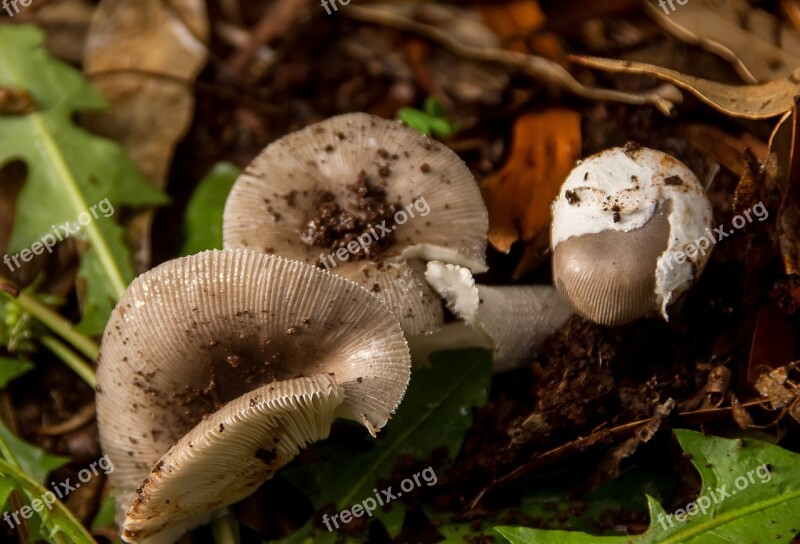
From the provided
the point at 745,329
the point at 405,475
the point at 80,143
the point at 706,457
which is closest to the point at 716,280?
the point at 745,329

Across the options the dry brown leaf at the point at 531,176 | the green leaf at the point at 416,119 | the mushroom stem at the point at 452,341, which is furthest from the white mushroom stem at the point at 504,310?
the green leaf at the point at 416,119

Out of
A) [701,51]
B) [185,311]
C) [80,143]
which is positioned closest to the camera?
[185,311]

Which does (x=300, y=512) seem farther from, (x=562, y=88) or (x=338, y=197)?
(x=562, y=88)

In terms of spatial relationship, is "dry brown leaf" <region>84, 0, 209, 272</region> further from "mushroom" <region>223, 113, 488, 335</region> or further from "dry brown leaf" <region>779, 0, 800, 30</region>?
"dry brown leaf" <region>779, 0, 800, 30</region>

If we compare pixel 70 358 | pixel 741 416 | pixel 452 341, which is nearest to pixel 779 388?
pixel 741 416

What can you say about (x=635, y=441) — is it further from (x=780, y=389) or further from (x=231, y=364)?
(x=231, y=364)

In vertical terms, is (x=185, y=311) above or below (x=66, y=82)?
below
